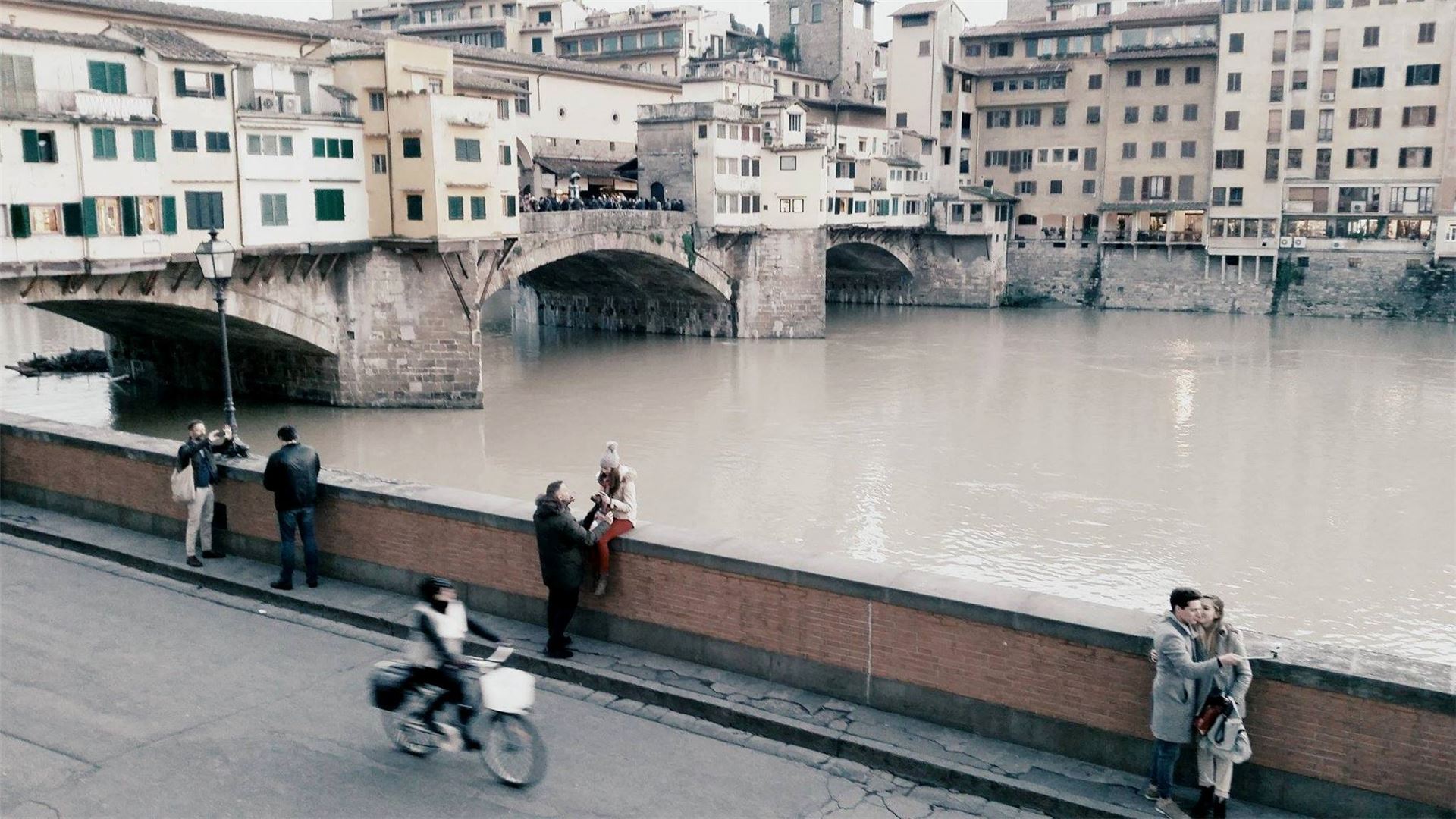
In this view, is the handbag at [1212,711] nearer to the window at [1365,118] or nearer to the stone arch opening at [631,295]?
the stone arch opening at [631,295]

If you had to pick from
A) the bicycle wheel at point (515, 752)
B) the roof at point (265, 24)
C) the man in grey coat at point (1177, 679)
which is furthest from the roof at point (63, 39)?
the man in grey coat at point (1177, 679)

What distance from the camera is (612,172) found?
159ft

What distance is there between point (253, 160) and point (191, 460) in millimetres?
18656

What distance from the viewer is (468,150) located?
30.2 metres

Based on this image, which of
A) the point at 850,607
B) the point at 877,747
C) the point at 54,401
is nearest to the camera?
the point at 877,747

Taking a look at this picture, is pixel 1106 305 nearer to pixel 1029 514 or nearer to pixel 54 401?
pixel 1029 514

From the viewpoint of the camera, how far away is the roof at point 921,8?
58.2m

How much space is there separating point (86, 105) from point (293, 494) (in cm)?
1820

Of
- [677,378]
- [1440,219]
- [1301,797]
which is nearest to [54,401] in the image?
[677,378]

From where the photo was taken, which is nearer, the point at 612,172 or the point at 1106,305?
the point at 612,172

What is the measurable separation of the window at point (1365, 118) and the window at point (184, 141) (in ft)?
155

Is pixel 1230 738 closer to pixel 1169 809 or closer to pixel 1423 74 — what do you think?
pixel 1169 809

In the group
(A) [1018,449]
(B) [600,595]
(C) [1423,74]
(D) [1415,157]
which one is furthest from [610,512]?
(C) [1423,74]

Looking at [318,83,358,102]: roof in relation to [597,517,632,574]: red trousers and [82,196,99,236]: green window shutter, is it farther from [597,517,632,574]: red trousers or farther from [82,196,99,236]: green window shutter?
[597,517,632,574]: red trousers
